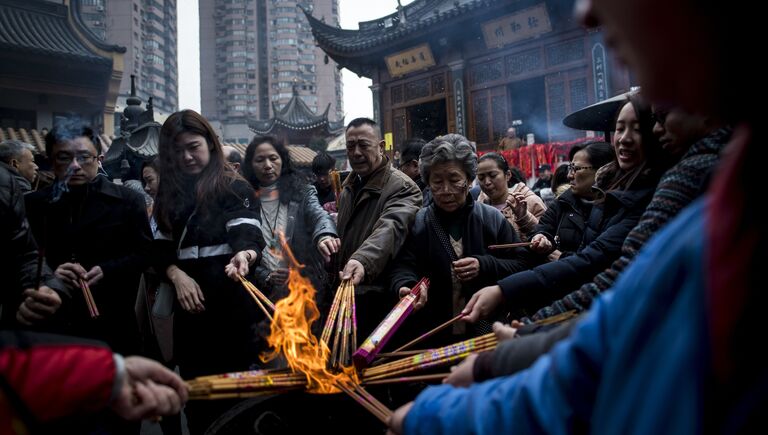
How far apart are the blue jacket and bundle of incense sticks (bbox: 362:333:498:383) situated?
0.81 metres

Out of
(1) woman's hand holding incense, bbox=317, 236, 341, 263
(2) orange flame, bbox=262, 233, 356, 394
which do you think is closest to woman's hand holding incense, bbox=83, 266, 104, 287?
(2) orange flame, bbox=262, 233, 356, 394

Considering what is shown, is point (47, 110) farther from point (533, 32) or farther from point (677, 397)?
point (677, 397)

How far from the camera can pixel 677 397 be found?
76 centimetres

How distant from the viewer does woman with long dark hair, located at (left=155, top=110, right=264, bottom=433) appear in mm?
2814

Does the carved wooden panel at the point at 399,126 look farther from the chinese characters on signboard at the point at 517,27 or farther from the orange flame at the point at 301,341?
the orange flame at the point at 301,341

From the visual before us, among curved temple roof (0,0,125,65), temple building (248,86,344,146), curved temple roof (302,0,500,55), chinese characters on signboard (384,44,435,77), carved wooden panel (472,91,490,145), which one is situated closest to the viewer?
curved temple roof (0,0,125,65)

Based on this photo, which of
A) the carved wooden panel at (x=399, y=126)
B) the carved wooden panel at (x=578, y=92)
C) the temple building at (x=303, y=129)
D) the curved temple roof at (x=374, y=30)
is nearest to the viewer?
the carved wooden panel at (x=578, y=92)

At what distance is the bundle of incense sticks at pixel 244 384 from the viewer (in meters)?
1.66

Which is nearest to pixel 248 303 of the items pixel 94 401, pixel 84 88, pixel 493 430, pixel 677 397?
pixel 94 401

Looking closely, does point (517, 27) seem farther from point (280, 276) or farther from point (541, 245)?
point (280, 276)

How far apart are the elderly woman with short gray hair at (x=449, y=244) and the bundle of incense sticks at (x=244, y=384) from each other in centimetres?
104

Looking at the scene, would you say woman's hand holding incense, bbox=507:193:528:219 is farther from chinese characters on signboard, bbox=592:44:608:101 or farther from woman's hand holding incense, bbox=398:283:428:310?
chinese characters on signboard, bbox=592:44:608:101

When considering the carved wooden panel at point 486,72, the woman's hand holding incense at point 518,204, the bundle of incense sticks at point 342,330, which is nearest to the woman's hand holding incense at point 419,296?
the bundle of incense sticks at point 342,330

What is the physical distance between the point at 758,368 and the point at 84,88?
Result: 18.1 meters
